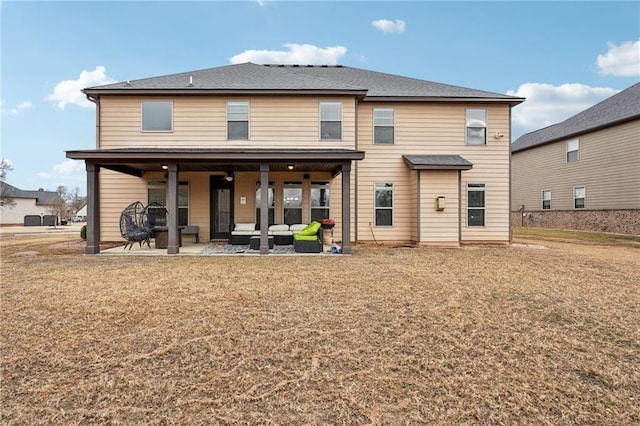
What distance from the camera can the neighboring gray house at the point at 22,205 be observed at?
3890 centimetres

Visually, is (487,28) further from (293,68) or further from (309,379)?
(309,379)

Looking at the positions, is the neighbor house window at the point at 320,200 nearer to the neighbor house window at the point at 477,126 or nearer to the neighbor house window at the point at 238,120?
the neighbor house window at the point at 238,120

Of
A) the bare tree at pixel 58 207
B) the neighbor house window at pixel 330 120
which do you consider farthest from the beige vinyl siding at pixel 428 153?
the bare tree at pixel 58 207

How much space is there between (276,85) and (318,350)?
10081 millimetres

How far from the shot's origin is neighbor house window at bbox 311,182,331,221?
39.3 feet

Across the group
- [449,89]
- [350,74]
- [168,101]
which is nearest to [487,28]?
[449,89]

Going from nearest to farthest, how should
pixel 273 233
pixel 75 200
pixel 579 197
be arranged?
1. pixel 273 233
2. pixel 579 197
3. pixel 75 200

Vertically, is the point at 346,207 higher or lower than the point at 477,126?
lower

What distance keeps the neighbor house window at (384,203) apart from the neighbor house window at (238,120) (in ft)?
16.8

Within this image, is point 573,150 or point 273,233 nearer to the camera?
point 273,233

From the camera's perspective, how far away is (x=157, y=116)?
11.2 m

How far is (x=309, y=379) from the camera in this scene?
2654 mm

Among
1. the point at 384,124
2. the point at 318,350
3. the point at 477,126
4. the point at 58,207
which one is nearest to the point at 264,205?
the point at 384,124

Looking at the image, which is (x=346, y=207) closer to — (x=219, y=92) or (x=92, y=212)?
(x=219, y=92)
